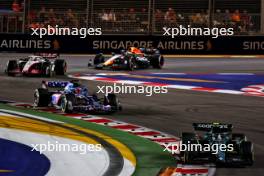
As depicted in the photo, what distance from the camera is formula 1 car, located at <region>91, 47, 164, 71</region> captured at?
87.4 feet

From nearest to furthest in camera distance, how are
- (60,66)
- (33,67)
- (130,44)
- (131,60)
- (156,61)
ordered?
1. (33,67)
2. (60,66)
3. (131,60)
4. (156,61)
5. (130,44)

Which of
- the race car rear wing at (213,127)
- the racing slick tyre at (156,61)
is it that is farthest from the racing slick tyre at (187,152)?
→ the racing slick tyre at (156,61)

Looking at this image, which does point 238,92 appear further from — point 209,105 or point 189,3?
point 189,3

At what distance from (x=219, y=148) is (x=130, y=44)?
2152 centimetres

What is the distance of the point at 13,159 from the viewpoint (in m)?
10.3

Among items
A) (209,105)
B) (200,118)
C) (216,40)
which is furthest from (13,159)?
(216,40)

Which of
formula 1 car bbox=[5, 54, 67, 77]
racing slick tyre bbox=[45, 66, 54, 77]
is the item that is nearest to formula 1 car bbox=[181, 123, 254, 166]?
formula 1 car bbox=[5, 54, 67, 77]

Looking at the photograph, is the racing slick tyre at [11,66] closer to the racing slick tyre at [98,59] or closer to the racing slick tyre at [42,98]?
the racing slick tyre at [98,59]

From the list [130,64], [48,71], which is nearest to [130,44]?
[130,64]

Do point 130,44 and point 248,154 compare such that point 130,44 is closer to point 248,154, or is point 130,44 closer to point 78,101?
point 78,101

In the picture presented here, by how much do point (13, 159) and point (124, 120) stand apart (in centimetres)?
472

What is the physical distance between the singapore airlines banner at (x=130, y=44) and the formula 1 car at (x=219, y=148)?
68.2ft

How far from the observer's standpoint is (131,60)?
88.0ft

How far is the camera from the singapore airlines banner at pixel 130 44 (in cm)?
3117
